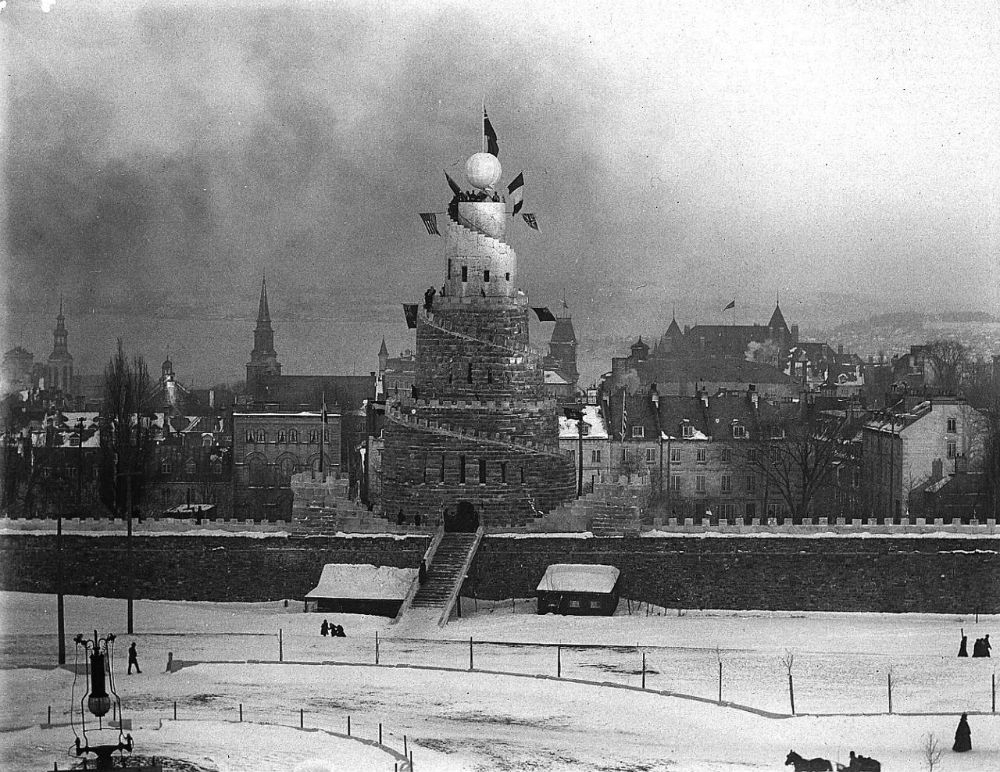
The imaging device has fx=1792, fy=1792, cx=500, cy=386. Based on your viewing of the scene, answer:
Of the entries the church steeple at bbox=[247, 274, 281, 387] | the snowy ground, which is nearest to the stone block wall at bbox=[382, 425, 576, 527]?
the snowy ground

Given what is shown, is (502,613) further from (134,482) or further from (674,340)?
(674,340)

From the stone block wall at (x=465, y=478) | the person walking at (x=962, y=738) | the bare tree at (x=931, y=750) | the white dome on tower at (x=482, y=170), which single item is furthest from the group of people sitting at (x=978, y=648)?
the white dome on tower at (x=482, y=170)

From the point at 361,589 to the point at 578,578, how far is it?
514 centimetres

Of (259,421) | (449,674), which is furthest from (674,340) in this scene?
(449,674)

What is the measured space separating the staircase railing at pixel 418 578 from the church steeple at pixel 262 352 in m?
13.3

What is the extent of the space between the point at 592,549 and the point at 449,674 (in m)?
8.43

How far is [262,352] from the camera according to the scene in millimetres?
60156

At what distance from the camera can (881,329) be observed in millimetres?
64875

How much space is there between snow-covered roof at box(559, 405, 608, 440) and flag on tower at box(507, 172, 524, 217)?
641 inches

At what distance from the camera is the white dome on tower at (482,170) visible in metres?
44.5

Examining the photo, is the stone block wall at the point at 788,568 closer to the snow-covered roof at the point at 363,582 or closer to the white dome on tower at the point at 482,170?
the snow-covered roof at the point at 363,582

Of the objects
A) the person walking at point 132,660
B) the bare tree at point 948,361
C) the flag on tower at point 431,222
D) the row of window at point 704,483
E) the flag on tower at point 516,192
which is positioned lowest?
the person walking at point 132,660

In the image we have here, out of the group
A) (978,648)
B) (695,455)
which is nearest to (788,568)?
(978,648)

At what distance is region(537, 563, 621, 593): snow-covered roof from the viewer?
42.1m
